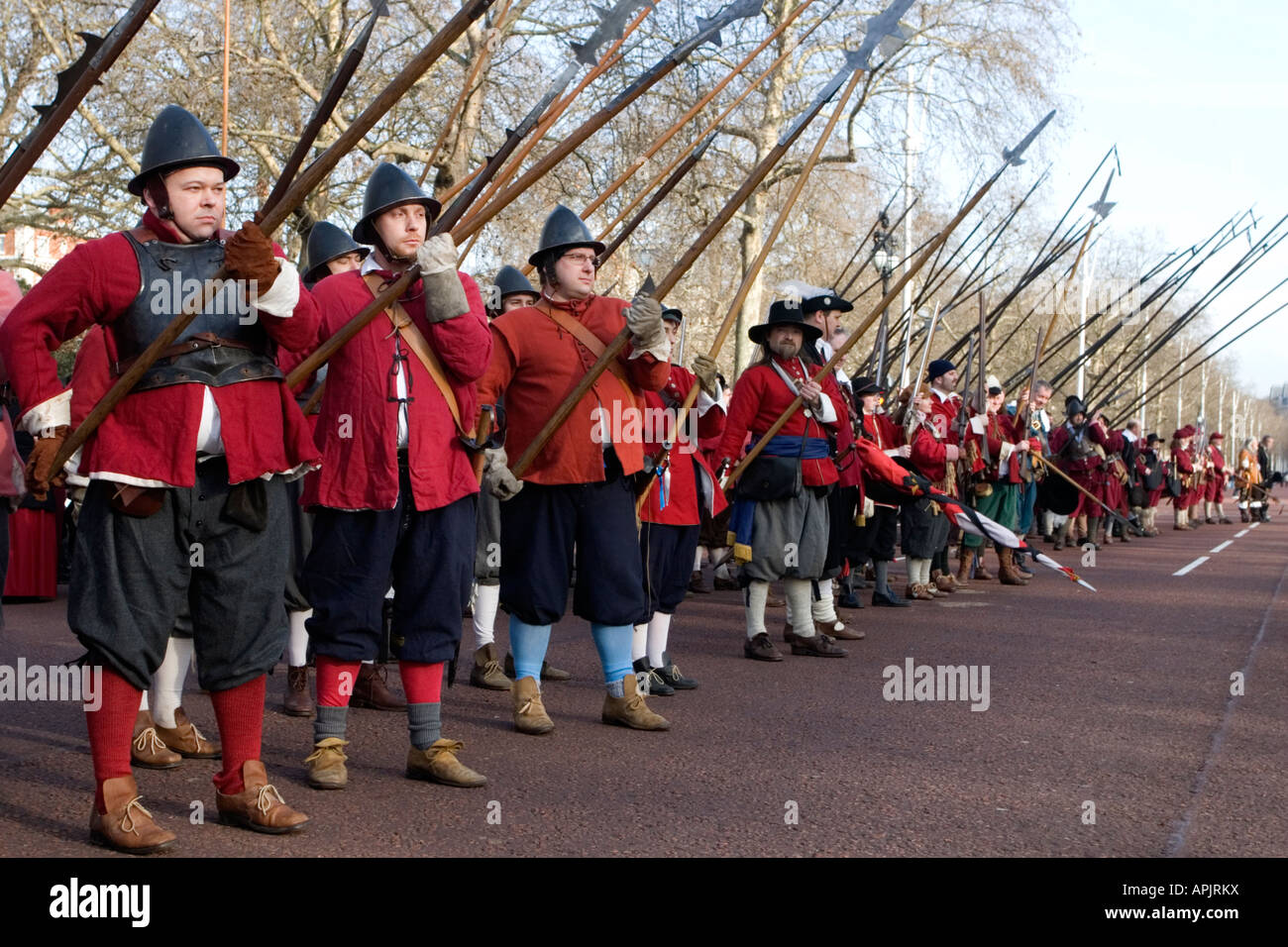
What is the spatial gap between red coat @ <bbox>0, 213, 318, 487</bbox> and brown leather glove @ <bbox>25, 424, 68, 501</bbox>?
7 cm

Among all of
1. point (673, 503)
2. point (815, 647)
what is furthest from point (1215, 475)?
point (673, 503)

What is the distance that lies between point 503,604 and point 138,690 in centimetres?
209

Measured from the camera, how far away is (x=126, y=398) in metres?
4.18

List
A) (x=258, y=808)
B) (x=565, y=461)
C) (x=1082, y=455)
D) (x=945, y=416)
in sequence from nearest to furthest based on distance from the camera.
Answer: (x=258, y=808) → (x=565, y=461) → (x=945, y=416) → (x=1082, y=455)

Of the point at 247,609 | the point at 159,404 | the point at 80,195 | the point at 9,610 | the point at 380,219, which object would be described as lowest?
the point at 9,610

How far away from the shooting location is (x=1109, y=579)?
1427 cm

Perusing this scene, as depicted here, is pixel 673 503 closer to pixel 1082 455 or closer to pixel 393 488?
pixel 393 488

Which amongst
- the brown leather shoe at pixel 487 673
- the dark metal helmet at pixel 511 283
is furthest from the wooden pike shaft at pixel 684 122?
the brown leather shoe at pixel 487 673

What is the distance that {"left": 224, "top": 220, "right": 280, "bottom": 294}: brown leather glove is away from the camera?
3.92m

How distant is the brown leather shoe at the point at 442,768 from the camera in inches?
197

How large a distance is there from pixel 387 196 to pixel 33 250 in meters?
27.4

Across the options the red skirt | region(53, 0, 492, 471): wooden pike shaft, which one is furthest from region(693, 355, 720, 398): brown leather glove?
the red skirt

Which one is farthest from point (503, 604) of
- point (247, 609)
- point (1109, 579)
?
point (1109, 579)

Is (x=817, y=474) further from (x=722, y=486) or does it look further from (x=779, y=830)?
(x=779, y=830)
